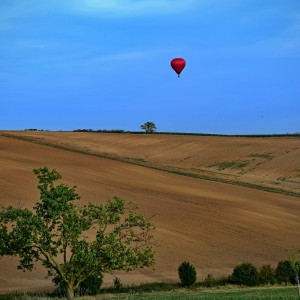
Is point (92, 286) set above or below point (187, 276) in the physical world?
below

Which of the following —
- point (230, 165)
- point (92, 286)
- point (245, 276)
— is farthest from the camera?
point (230, 165)

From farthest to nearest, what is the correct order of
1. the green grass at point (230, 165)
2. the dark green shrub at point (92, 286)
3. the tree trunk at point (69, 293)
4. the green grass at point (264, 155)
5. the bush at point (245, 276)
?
the green grass at point (264, 155), the green grass at point (230, 165), the bush at point (245, 276), the dark green shrub at point (92, 286), the tree trunk at point (69, 293)

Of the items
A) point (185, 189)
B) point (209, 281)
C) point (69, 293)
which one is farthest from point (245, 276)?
point (185, 189)

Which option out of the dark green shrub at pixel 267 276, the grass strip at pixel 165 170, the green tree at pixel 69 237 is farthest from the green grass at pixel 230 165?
the green tree at pixel 69 237

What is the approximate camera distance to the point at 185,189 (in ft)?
205

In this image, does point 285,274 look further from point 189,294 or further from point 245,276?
point 189,294

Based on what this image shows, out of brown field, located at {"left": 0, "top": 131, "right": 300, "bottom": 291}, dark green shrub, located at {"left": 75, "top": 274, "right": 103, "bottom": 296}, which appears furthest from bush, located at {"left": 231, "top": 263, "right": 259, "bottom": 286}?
dark green shrub, located at {"left": 75, "top": 274, "right": 103, "bottom": 296}

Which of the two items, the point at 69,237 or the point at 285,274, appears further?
the point at 285,274

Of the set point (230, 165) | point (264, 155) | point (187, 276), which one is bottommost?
point (187, 276)

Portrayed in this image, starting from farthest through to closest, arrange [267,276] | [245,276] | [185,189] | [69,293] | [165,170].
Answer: [165,170] → [185,189] → [267,276] → [245,276] → [69,293]

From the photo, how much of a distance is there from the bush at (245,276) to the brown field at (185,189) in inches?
88.0

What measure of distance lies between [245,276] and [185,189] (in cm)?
2823

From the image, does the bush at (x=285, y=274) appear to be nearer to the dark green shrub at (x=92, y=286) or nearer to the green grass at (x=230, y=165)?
the dark green shrub at (x=92, y=286)

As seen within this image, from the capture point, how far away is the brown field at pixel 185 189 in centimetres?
4078
